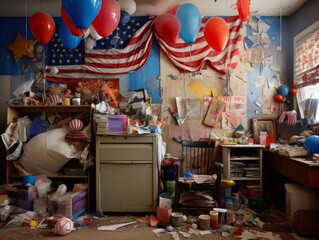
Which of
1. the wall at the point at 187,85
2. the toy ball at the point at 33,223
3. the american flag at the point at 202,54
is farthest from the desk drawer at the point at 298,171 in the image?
the toy ball at the point at 33,223

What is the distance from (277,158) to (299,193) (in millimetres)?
587

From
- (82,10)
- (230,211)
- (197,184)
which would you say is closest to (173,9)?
(82,10)

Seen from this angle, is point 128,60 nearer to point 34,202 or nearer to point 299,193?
point 34,202

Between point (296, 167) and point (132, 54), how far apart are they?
256 cm

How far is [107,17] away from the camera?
9.12 feet

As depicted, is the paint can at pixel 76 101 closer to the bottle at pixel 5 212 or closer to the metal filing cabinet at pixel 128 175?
the metal filing cabinet at pixel 128 175

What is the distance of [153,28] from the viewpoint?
3.95 m

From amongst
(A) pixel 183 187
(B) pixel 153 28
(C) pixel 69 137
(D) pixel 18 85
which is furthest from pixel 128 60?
(A) pixel 183 187

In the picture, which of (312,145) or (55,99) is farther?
(55,99)

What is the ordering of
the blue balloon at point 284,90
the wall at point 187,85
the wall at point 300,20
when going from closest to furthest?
the wall at point 300,20 < the blue balloon at point 284,90 < the wall at point 187,85

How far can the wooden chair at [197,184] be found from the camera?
3.06m

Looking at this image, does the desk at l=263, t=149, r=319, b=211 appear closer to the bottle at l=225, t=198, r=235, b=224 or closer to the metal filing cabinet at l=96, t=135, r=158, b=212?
the bottle at l=225, t=198, r=235, b=224

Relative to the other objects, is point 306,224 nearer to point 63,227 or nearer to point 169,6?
point 63,227

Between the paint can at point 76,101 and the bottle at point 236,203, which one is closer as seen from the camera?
the bottle at point 236,203
